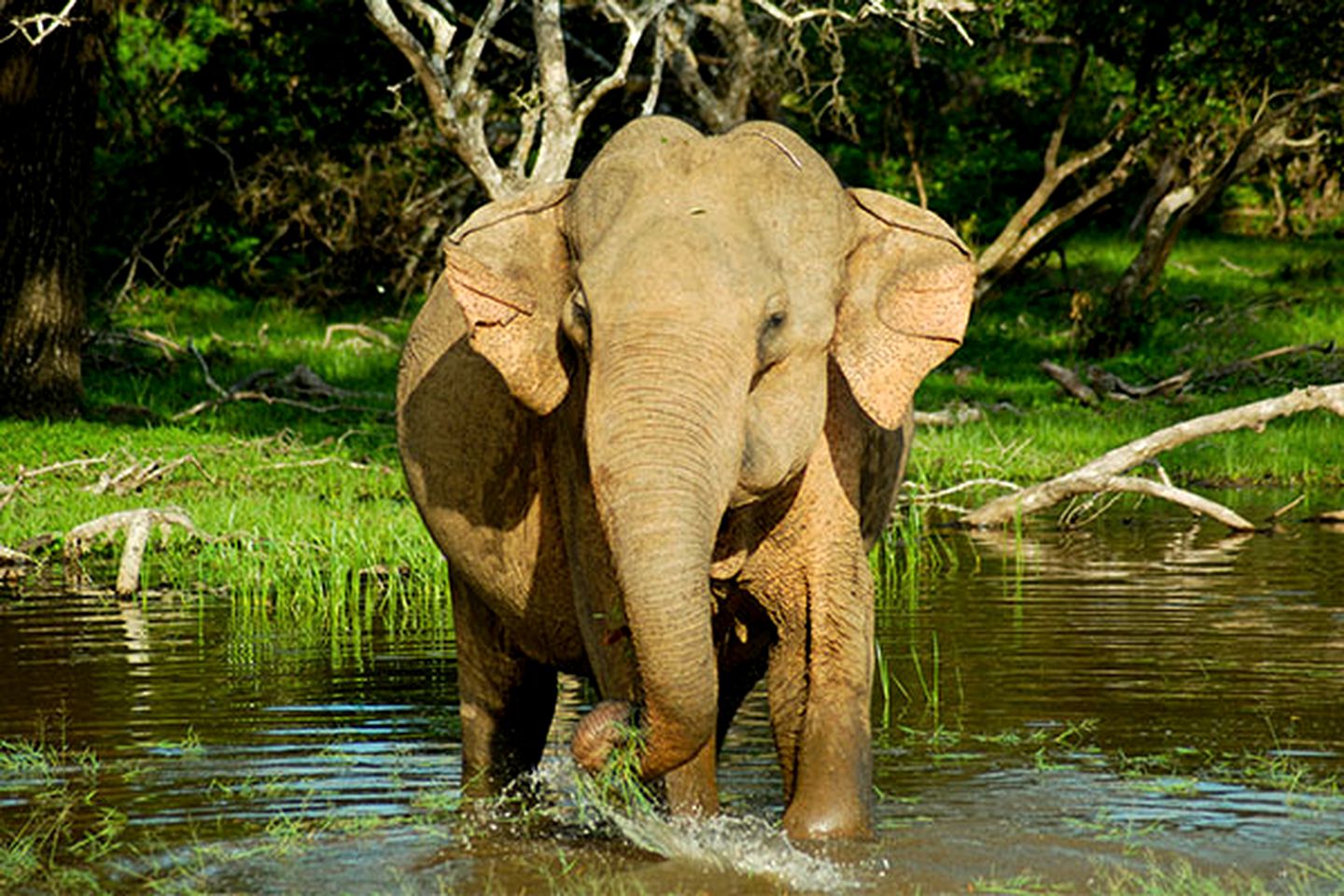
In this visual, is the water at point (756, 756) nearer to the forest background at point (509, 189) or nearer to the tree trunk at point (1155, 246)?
the forest background at point (509, 189)

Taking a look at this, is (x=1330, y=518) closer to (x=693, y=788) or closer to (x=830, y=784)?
(x=830, y=784)

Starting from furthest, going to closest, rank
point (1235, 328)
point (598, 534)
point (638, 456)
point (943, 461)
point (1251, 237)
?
1. point (1251, 237)
2. point (1235, 328)
3. point (943, 461)
4. point (598, 534)
5. point (638, 456)

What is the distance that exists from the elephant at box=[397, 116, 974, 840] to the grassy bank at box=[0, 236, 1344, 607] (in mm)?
4627

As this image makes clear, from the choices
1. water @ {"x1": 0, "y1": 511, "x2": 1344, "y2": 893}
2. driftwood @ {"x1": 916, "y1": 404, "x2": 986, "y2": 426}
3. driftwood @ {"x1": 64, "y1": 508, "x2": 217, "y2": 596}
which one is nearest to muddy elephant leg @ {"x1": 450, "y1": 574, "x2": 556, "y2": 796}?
water @ {"x1": 0, "y1": 511, "x2": 1344, "y2": 893}

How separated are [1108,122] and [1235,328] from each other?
377 cm

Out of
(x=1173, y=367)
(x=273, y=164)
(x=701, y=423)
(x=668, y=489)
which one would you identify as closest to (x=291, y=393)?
(x=273, y=164)

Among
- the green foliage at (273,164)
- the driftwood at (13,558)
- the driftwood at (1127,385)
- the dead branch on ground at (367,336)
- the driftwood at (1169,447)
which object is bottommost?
the driftwood at (13,558)

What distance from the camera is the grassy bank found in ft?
Answer: 39.3

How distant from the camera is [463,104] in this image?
17156 millimetres

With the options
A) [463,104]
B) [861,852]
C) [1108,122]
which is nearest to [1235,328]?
[1108,122]

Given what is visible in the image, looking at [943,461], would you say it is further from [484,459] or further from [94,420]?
[484,459]

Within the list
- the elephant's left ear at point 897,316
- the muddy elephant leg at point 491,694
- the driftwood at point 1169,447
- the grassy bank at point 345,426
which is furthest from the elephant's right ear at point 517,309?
the driftwood at point 1169,447

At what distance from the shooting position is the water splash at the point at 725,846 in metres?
5.80

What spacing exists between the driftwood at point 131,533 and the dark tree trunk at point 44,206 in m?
5.87
